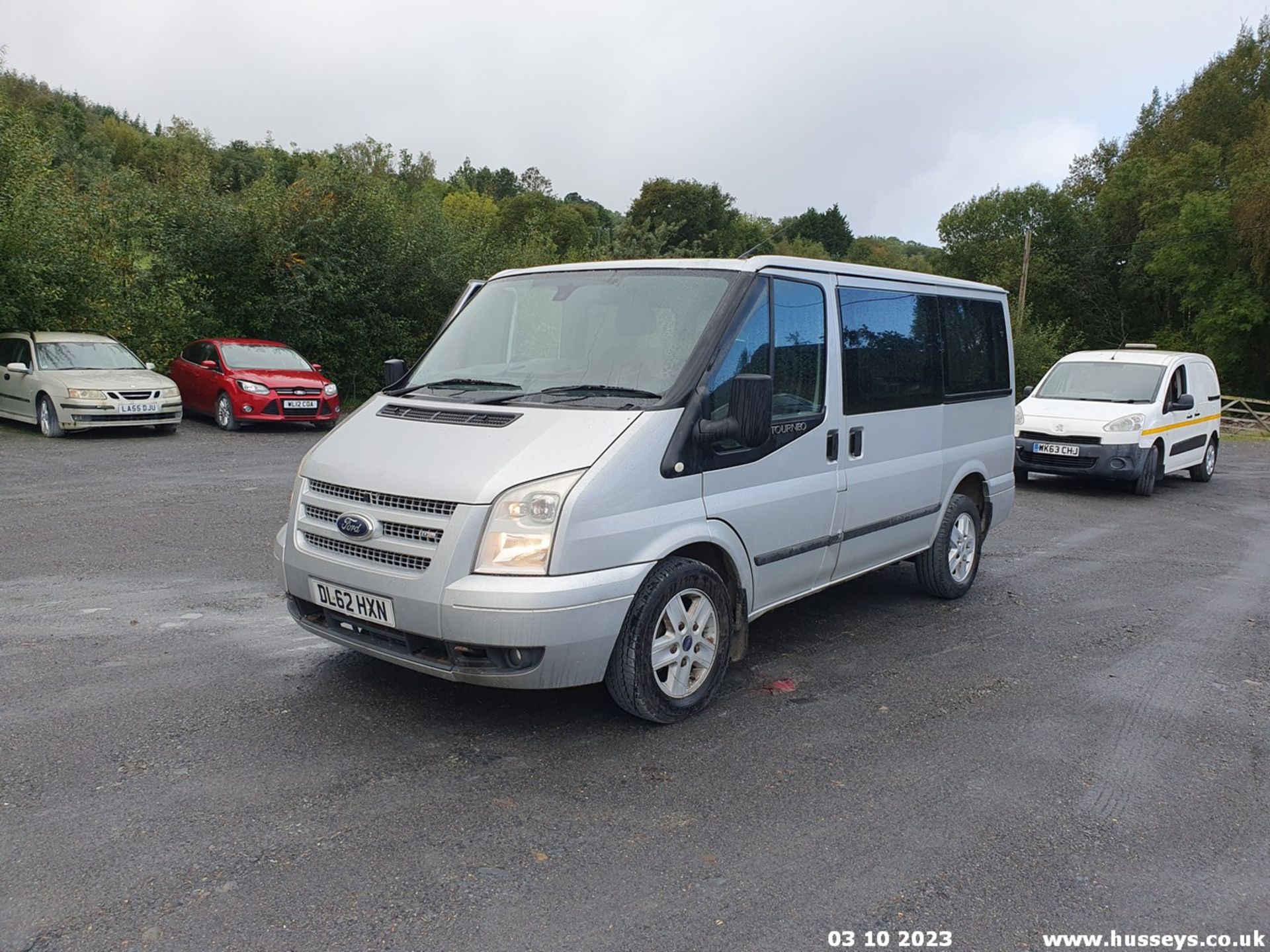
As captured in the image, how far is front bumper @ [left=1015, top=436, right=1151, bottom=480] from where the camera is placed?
1288cm

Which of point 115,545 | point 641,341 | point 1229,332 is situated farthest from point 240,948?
point 1229,332

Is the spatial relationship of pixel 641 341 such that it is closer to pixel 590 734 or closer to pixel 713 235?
pixel 590 734

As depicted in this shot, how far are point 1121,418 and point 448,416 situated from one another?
11093 millimetres

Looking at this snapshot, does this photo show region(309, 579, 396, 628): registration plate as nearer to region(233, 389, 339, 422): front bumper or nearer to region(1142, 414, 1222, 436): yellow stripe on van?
region(1142, 414, 1222, 436): yellow stripe on van

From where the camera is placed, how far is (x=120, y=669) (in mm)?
5090

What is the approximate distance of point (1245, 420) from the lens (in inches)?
1323

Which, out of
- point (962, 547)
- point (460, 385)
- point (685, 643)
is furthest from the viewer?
point (962, 547)

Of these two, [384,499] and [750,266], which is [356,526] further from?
[750,266]

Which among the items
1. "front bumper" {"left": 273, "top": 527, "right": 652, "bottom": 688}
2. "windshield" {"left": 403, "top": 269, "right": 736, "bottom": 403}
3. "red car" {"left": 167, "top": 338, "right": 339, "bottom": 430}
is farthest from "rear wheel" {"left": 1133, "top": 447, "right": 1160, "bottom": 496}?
"red car" {"left": 167, "top": 338, "right": 339, "bottom": 430}

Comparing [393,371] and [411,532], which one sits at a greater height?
[393,371]

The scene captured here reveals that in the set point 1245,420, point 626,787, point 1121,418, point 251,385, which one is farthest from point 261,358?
point 1245,420

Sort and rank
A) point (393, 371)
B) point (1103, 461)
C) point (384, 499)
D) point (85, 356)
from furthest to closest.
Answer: point (85, 356), point (1103, 461), point (393, 371), point (384, 499)

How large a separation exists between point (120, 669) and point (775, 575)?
3.41 m

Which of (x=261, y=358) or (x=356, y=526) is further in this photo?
(x=261, y=358)
